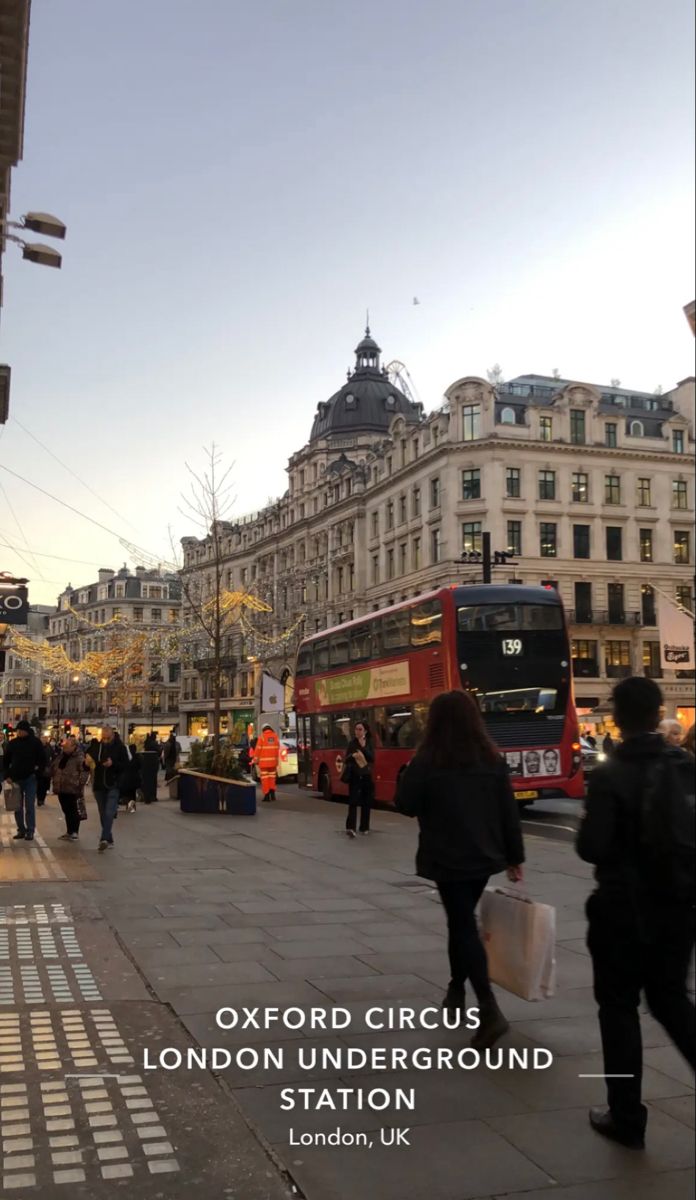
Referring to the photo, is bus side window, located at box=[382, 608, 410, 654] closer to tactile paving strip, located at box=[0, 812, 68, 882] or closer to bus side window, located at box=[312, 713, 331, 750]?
bus side window, located at box=[312, 713, 331, 750]

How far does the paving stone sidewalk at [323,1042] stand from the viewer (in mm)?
3537

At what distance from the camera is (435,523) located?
56.1 m

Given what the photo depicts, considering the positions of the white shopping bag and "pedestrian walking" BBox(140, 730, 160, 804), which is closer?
the white shopping bag

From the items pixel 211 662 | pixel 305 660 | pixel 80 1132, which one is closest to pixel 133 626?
pixel 211 662

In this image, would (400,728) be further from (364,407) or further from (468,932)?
(364,407)

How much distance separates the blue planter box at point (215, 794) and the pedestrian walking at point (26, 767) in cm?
560

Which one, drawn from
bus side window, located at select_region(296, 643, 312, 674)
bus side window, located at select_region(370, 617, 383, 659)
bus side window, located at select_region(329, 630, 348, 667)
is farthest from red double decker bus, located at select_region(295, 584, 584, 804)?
bus side window, located at select_region(296, 643, 312, 674)

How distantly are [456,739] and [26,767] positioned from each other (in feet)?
34.5

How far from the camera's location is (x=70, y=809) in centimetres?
1458

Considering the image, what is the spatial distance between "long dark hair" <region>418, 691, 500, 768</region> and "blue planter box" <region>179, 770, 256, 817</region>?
48.1ft

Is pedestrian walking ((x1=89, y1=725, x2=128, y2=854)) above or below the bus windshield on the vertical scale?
below

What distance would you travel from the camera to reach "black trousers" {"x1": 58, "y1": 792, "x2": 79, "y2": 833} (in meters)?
14.4

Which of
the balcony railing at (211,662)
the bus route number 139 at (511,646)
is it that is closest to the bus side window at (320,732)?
the bus route number 139 at (511,646)

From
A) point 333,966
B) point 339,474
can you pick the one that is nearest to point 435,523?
point 339,474
